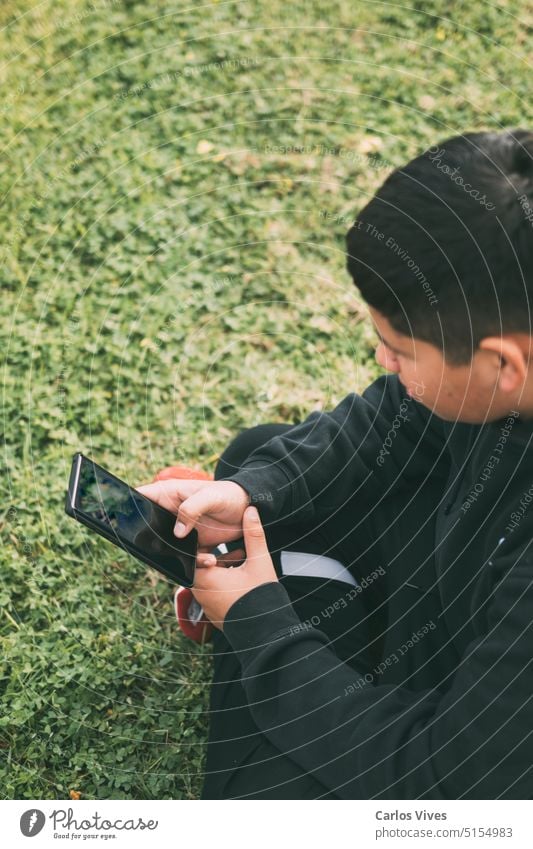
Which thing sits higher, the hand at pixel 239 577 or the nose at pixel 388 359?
the nose at pixel 388 359

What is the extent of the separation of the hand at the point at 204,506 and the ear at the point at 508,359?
1.86 feet

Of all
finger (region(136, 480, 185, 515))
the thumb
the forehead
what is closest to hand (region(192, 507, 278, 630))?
the thumb

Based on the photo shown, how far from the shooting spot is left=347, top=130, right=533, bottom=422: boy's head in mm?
1036

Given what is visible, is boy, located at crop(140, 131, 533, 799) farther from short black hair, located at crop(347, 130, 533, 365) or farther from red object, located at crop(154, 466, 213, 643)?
red object, located at crop(154, 466, 213, 643)

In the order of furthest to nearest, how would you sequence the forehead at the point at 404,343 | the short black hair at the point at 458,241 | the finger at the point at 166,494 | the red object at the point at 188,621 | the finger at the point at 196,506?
the red object at the point at 188,621
the finger at the point at 166,494
the finger at the point at 196,506
the forehead at the point at 404,343
the short black hair at the point at 458,241

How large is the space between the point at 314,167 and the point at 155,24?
0.64m

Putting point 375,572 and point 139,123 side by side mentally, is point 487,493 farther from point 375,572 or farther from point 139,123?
point 139,123

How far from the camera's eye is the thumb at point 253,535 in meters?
1.45

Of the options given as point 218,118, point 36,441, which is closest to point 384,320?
point 36,441

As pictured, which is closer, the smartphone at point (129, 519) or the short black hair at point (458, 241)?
the short black hair at point (458, 241)

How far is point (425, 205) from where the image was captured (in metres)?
1.06
